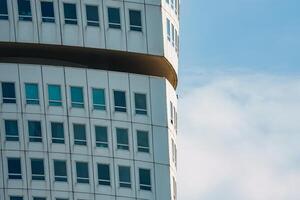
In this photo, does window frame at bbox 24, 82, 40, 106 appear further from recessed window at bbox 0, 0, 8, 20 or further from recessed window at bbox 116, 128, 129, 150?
recessed window at bbox 116, 128, 129, 150

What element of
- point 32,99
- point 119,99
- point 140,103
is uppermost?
point 32,99

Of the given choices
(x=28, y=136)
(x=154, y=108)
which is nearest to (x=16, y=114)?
(x=28, y=136)

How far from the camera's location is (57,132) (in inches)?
5079

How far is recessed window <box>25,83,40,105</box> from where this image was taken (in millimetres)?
128625

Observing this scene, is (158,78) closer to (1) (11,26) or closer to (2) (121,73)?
(2) (121,73)

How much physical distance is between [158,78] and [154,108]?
7.14 ft

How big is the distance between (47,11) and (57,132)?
332 inches

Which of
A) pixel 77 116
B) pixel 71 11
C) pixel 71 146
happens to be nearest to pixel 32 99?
pixel 77 116

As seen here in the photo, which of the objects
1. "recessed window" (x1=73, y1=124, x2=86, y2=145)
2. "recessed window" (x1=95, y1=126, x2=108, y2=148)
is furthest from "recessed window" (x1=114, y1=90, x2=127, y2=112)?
"recessed window" (x1=73, y1=124, x2=86, y2=145)

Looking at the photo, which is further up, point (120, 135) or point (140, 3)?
point (140, 3)

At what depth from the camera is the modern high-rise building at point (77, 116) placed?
12875 centimetres

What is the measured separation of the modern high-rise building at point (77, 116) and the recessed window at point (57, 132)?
69mm

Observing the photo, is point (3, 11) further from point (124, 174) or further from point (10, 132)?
point (124, 174)

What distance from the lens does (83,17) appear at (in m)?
129
